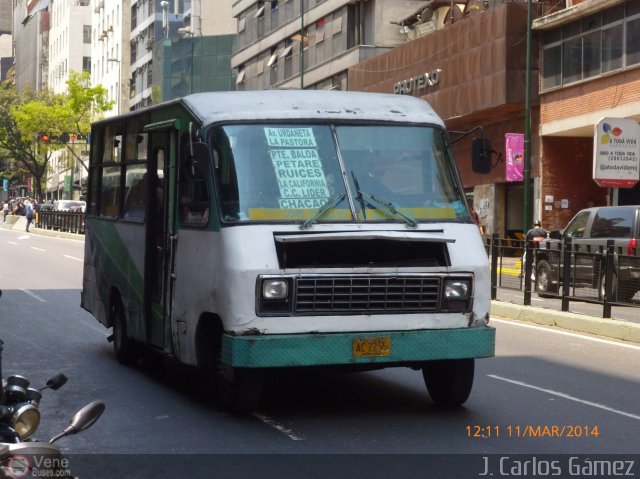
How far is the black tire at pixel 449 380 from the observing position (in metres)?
10.4

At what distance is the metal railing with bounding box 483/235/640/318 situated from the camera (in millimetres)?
18062

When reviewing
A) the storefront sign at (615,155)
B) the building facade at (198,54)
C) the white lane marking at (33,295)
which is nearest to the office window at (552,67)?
the storefront sign at (615,155)

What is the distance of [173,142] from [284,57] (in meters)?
55.9

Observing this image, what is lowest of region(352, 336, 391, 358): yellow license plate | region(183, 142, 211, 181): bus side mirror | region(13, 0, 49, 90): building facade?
region(352, 336, 391, 358): yellow license plate

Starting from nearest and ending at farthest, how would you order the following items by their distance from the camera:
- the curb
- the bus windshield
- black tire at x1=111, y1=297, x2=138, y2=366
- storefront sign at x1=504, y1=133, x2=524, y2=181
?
the bus windshield, black tire at x1=111, y1=297, x2=138, y2=366, the curb, storefront sign at x1=504, y1=133, x2=524, y2=181

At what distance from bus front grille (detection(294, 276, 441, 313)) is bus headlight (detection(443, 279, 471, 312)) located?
85 mm

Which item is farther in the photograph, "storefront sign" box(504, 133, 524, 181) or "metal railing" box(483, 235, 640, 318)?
"storefront sign" box(504, 133, 524, 181)

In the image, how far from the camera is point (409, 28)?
5566 cm

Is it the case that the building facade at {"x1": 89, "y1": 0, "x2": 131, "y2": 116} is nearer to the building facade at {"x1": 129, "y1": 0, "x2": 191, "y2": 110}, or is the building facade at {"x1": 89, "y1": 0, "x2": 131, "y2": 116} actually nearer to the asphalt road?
the building facade at {"x1": 129, "y1": 0, "x2": 191, "y2": 110}

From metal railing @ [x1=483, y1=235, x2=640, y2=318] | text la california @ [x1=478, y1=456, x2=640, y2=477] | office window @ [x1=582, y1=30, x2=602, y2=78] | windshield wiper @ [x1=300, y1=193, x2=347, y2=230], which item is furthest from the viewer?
office window @ [x1=582, y1=30, x2=602, y2=78]

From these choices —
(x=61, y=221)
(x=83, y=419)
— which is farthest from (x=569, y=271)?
(x=61, y=221)

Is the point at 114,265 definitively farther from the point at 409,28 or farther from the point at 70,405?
the point at 409,28

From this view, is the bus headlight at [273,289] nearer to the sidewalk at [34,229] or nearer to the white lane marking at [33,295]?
the white lane marking at [33,295]

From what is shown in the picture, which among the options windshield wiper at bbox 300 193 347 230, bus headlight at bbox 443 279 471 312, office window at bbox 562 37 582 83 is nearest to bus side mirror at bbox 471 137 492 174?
bus headlight at bbox 443 279 471 312
